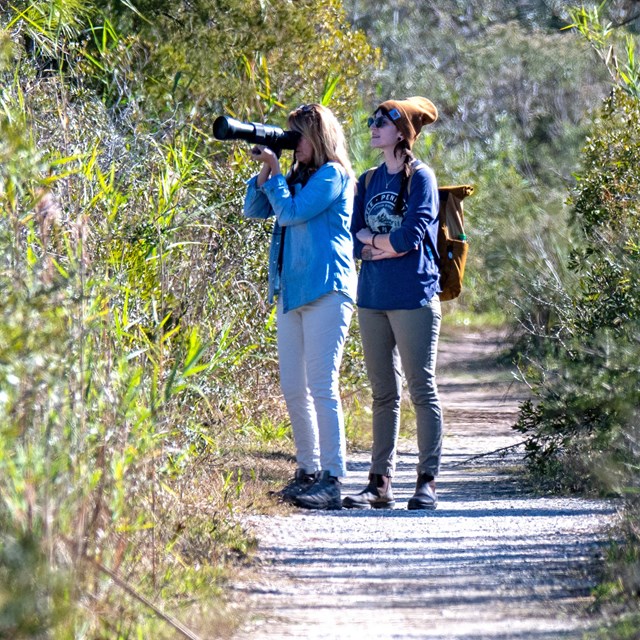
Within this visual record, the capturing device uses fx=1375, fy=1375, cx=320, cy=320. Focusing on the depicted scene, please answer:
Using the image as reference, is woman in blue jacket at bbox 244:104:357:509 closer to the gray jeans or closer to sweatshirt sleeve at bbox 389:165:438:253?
the gray jeans

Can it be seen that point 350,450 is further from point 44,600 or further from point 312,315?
point 44,600

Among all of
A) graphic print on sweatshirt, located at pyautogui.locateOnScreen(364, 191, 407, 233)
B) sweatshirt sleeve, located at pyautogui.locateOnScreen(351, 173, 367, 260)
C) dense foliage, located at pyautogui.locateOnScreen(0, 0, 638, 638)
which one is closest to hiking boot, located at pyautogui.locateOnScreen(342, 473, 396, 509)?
dense foliage, located at pyautogui.locateOnScreen(0, 0, 638, 638)

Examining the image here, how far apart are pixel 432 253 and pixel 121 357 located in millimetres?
2066

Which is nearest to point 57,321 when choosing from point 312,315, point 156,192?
point 312,315

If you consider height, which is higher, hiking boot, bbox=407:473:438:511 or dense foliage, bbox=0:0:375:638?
dense foliage, bbox=0:0:375:638

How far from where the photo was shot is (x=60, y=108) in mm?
6426

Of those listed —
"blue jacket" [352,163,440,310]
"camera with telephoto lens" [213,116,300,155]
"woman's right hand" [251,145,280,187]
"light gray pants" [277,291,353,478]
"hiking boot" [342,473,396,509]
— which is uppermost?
"camera with telephoto lens" [213,116,300,155]

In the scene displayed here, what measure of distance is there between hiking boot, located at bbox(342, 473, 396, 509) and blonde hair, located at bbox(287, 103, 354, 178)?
1.46m

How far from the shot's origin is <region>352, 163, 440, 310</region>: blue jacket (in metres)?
6.27

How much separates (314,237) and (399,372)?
2.58 feet

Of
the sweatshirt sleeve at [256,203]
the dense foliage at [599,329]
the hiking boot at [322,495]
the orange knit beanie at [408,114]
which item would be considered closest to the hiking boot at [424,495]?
the hiking boot at [322,495]

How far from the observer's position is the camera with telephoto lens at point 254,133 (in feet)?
20.5

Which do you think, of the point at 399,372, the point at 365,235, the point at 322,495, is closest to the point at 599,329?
the point at 399,372

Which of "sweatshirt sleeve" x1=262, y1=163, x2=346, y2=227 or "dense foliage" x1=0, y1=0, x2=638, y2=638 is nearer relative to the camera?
"dense foliage" x1=0, y1=0, x2=638, y2=638
